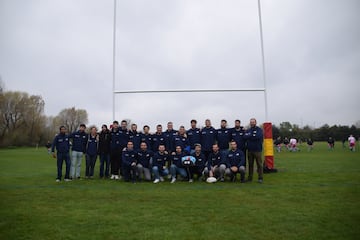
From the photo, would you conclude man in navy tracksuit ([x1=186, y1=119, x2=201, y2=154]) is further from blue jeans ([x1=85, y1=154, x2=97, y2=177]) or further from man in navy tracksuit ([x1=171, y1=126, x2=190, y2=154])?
blue jeans ([x1=85, y1=154, x2=97, y2=177])

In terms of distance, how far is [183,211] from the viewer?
4.43 m

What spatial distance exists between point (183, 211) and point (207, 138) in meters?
3.91

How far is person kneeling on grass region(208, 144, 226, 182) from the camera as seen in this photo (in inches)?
299

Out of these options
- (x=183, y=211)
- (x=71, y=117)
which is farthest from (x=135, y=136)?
(x=71, y=117)

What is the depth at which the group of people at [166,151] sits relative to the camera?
24.8 feet

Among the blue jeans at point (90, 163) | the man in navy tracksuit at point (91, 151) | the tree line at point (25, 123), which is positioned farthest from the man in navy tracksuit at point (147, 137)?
the tree line at point (25, 123)

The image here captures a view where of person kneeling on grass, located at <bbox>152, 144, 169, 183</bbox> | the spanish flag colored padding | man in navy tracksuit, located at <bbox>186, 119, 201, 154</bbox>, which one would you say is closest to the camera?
person kneeling on grass, located at <bbox>152, 144, 169, 183</bbox>

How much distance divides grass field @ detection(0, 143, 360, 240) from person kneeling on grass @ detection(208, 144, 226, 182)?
0.75 m

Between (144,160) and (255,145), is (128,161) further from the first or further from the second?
(255,145)

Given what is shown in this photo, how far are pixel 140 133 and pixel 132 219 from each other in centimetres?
468

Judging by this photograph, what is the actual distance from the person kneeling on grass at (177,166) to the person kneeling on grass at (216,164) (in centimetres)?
78

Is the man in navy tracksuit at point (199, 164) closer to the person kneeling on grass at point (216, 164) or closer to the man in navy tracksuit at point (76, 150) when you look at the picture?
the person kneeling on grass at point (216, 164)

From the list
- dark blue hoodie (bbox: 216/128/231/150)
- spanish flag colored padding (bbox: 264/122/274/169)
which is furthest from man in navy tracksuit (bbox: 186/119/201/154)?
spanish flag colored padding (bbox: 264/122/274/169)

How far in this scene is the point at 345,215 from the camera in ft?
13.4
